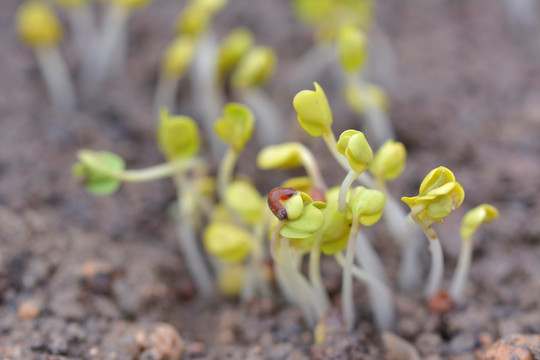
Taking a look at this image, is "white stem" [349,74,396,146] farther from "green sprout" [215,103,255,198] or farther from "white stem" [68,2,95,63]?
"white stem" [68,2,95,63]

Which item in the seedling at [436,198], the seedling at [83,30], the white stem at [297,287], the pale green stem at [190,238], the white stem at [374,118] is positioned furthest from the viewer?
the seedling at [83,30]

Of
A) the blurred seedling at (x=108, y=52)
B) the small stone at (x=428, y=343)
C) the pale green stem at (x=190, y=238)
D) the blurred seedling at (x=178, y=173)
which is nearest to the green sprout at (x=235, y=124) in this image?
the blurred seedling at (x=178, y=173)

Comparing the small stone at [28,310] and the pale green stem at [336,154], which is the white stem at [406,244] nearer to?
the pale green stem at [336,154]

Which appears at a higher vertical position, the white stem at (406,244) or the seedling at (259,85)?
the seedling at (259,85)

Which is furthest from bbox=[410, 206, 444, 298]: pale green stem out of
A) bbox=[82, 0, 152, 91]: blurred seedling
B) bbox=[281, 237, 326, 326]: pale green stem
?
bbox=[82, 0, 152, 91]: blurred seedling

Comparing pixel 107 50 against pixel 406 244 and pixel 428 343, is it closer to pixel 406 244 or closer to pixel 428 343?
pixel 406 244

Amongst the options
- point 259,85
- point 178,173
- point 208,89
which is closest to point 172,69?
point 208,89

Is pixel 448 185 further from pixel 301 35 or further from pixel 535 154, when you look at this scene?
pixel 301 35

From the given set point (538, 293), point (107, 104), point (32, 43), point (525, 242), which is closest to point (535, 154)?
point (525, 242)
